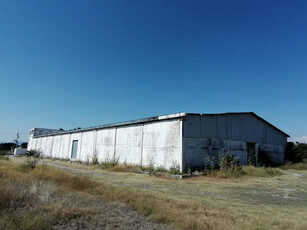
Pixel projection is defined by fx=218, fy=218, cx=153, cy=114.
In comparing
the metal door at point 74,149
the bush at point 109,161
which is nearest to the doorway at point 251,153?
the bush at point 109,161

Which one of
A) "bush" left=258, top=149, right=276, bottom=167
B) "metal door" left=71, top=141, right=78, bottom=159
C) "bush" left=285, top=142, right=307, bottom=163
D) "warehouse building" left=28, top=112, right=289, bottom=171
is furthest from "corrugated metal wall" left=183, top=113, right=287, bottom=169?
"metal door" left=71, top=141, right=78, bottom=159

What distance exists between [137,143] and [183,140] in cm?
481

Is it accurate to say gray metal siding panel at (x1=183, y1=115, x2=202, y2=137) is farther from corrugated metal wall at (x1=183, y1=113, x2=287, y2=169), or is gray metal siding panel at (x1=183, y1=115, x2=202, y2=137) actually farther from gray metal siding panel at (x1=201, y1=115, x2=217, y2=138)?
gray metal siding panel at (x1=201, y1=115, x2=217, y2=138)

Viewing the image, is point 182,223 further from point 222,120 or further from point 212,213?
point 222,120

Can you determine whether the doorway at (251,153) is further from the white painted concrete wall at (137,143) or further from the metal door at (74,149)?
the metal door at (74,149)

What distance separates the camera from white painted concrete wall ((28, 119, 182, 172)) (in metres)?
14.6

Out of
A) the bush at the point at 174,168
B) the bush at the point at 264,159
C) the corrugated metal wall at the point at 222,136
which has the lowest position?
the bush at the point at 174,168

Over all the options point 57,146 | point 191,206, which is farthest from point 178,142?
point 57,146

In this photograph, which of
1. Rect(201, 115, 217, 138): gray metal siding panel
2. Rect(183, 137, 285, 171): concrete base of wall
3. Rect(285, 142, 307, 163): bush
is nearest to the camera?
Rect(183, 137, 285, 171): concrete base of wall

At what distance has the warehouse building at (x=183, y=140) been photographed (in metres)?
14.5

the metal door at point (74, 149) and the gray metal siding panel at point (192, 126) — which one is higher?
the gray metal siding panel at point (192, 126)

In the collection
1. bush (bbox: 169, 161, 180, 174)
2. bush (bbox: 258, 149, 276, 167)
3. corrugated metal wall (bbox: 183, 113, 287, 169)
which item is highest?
corrugated metal wall (bbox: 183, 113, 287, 169)

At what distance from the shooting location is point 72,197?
5719 mm

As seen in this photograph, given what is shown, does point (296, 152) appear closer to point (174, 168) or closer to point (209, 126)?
point (209, 126)
